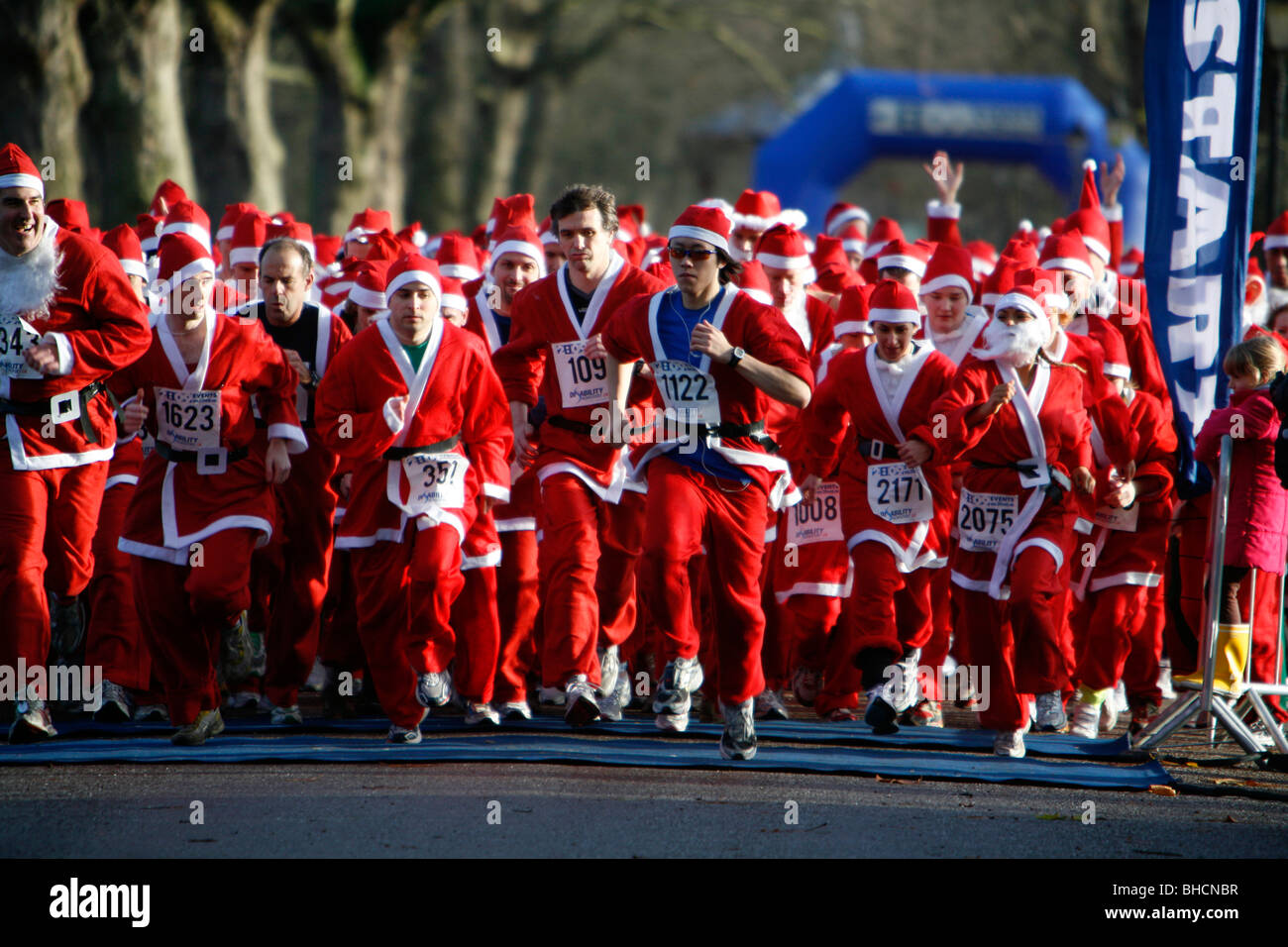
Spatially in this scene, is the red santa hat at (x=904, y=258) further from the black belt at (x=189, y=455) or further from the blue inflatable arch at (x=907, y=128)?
the blue inflatable arch at (x=907, y=128)

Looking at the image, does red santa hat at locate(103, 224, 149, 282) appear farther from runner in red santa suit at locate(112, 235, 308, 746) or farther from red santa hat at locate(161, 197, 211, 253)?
runner in red santa suit at locate(112, 235, 308, 746)

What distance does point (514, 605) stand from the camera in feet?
29.5

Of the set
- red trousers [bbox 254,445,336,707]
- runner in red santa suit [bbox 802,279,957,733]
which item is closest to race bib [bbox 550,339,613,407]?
runner in red santa suit [bbox 802,279,957,733]

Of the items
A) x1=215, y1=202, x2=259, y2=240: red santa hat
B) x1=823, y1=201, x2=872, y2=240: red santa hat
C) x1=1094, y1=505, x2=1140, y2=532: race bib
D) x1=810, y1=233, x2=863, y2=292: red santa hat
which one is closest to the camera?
x1=1094, y1=505, x2=1140, y2=532: race bib

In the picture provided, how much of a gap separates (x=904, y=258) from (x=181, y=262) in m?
4.08

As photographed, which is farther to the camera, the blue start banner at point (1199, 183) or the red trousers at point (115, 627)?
the red trousers at point (115, 627)

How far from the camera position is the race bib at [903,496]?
8.77 metres

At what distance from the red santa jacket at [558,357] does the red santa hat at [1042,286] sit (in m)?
1.70

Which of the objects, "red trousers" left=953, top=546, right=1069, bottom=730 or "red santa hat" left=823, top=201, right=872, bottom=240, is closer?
"red trousers" left=953, top=546, right=1069, bottom=730

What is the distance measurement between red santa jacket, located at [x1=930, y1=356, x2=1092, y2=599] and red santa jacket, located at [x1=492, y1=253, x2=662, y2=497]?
1.46 metres

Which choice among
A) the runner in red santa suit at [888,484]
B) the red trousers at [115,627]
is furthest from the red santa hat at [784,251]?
the red trousers at [115,627]

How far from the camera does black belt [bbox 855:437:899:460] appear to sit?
8.82 metres

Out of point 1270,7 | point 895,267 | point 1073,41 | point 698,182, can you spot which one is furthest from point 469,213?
point 895,267
